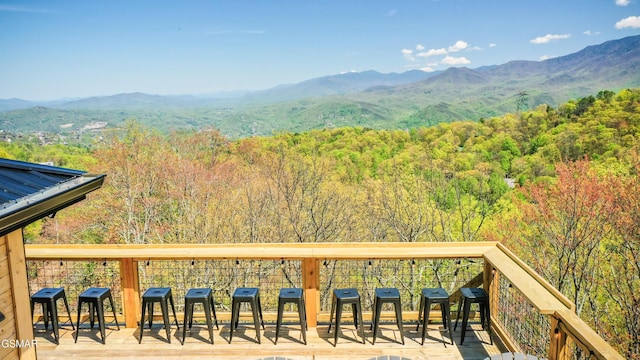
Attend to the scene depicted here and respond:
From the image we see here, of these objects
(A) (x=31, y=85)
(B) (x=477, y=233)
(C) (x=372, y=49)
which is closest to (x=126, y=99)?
(A) (x=31, y=85)

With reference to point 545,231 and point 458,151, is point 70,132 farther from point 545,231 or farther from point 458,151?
point 545,231

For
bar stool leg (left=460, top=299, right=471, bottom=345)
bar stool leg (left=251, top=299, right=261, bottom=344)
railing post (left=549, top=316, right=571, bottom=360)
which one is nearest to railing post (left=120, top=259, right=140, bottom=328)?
bar stool leg (left=251, top=299, right=261, bottom=344)

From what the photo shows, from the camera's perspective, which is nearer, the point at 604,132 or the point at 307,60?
the point at 604,132

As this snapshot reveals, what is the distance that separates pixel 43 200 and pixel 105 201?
16.0m

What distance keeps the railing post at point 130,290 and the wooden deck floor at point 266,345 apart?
12 centimetres

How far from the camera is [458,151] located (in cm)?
2442

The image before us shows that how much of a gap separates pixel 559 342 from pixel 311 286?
2106 millimetres

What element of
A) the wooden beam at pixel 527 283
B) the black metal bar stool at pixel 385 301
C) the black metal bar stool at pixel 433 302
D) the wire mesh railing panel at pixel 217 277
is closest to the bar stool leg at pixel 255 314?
the black metal bar stool at pixel 385 301

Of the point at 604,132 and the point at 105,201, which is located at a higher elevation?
the point at 604,132

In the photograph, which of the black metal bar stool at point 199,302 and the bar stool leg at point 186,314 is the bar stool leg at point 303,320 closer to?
the black metal bar stool at point 199,302

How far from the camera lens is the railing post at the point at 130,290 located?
4.05m

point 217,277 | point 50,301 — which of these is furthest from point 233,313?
point 217,277

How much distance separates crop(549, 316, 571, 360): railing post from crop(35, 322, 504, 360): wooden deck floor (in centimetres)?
94

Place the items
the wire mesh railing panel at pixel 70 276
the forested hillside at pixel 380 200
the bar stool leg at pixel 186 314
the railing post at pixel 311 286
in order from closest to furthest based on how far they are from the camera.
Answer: the bar stool leg at pixel 186 314 → the railing post at pixel 311 286 → the wire mesh railing panel at pixel 70 276 → the forested hillside at pixel 380 200
